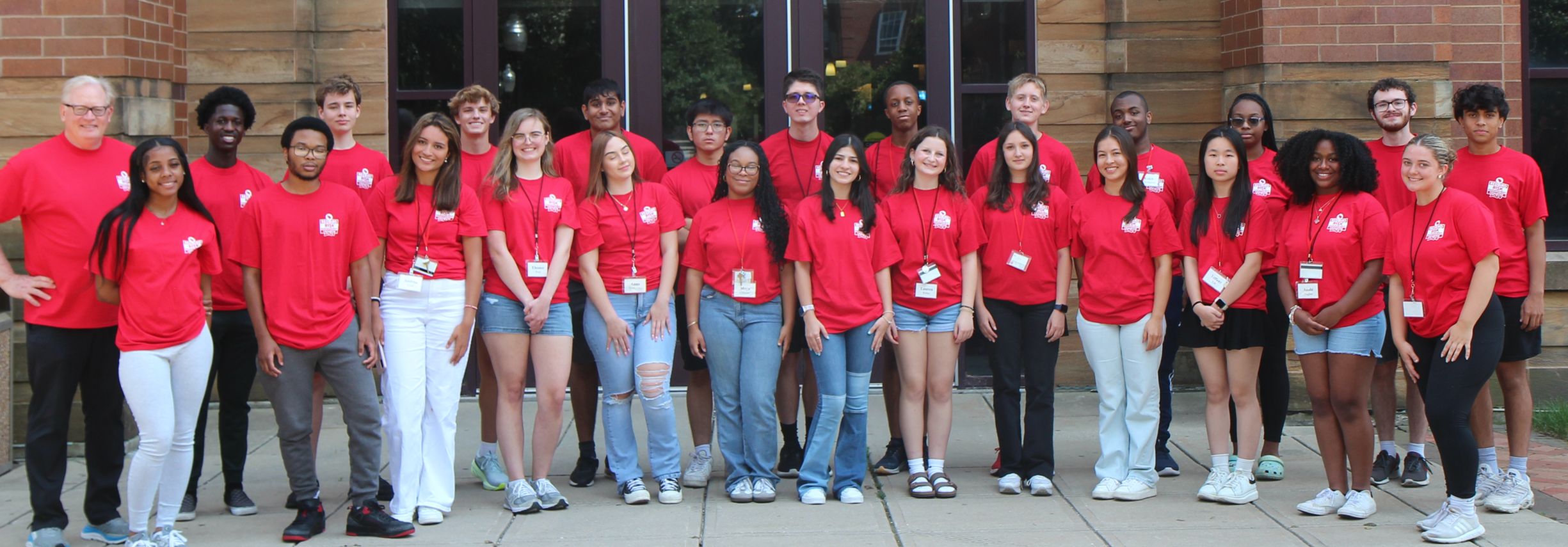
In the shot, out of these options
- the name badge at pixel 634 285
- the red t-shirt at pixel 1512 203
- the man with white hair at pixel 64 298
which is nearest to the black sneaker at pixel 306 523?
the man with white hair at pixel 64 298

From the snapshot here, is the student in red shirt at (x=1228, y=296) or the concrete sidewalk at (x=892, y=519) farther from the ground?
the student in red shirt at (x=1228, y=296)

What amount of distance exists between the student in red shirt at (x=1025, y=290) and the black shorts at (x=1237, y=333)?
1.98 feet

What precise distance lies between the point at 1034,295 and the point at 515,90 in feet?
13.2

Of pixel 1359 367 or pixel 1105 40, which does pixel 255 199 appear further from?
pixel 1105 40

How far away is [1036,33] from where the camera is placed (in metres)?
8.68

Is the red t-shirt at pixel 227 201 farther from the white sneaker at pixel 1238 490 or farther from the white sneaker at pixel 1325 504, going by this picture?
the white sneaker at pixel 1325 504

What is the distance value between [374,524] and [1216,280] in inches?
146

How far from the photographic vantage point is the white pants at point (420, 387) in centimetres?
551

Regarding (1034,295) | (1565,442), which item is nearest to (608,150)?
(1034,295)

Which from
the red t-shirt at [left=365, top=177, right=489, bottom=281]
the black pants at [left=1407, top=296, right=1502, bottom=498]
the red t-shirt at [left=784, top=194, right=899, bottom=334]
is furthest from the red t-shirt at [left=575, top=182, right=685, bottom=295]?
the black pants at [left=1407, top=296, right=1502, bottom=498]

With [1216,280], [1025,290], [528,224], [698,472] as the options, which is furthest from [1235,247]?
[528,224]

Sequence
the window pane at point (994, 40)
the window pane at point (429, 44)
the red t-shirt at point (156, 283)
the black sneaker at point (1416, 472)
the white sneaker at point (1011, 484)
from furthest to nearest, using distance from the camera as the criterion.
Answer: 1. the window pane at point (994, 40)
2. the window pane at point (429, 44)
3. the black sneaker at point (1416, 472)
4. the white sneaker at point (1011, 484)
5. the red t-shirt at point (156, 283)

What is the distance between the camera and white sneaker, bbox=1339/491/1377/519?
18.3ft

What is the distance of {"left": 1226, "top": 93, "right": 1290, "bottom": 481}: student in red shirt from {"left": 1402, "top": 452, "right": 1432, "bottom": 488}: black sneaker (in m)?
0.54
